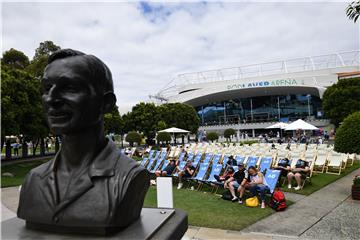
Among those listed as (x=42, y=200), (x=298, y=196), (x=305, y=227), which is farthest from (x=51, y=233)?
(x=298, y=196)

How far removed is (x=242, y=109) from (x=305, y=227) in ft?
197

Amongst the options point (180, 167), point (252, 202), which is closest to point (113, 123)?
point (180, 167)

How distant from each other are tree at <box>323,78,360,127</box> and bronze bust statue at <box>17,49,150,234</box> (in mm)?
39092

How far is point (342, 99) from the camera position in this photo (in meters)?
36.7

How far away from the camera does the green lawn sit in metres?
5.84

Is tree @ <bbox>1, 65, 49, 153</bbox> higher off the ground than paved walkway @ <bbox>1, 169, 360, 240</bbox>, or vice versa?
tree @ <bbox>1, 65, 49, 153</bbox>

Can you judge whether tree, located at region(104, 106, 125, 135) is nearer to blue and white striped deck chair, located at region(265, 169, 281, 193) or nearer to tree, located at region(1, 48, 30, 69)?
tree, located at region(1, 48, 30, 69)

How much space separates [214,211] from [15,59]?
24.3 m

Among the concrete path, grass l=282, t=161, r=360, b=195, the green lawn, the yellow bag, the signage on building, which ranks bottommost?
the concrete path

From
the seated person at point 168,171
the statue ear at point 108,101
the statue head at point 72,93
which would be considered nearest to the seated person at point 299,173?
the seated person at point 168,171

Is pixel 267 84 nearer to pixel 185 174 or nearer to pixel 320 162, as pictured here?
pixel 320 162

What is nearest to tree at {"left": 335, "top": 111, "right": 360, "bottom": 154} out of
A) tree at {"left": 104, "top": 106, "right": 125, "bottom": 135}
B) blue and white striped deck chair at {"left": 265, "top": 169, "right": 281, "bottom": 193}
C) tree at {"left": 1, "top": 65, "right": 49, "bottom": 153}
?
blue and white striped deck chair at {"left": 265, "top": 169, "right": 281, "bottom": 193}

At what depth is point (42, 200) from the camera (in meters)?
2.55

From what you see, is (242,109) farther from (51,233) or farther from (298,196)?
(51,233)
